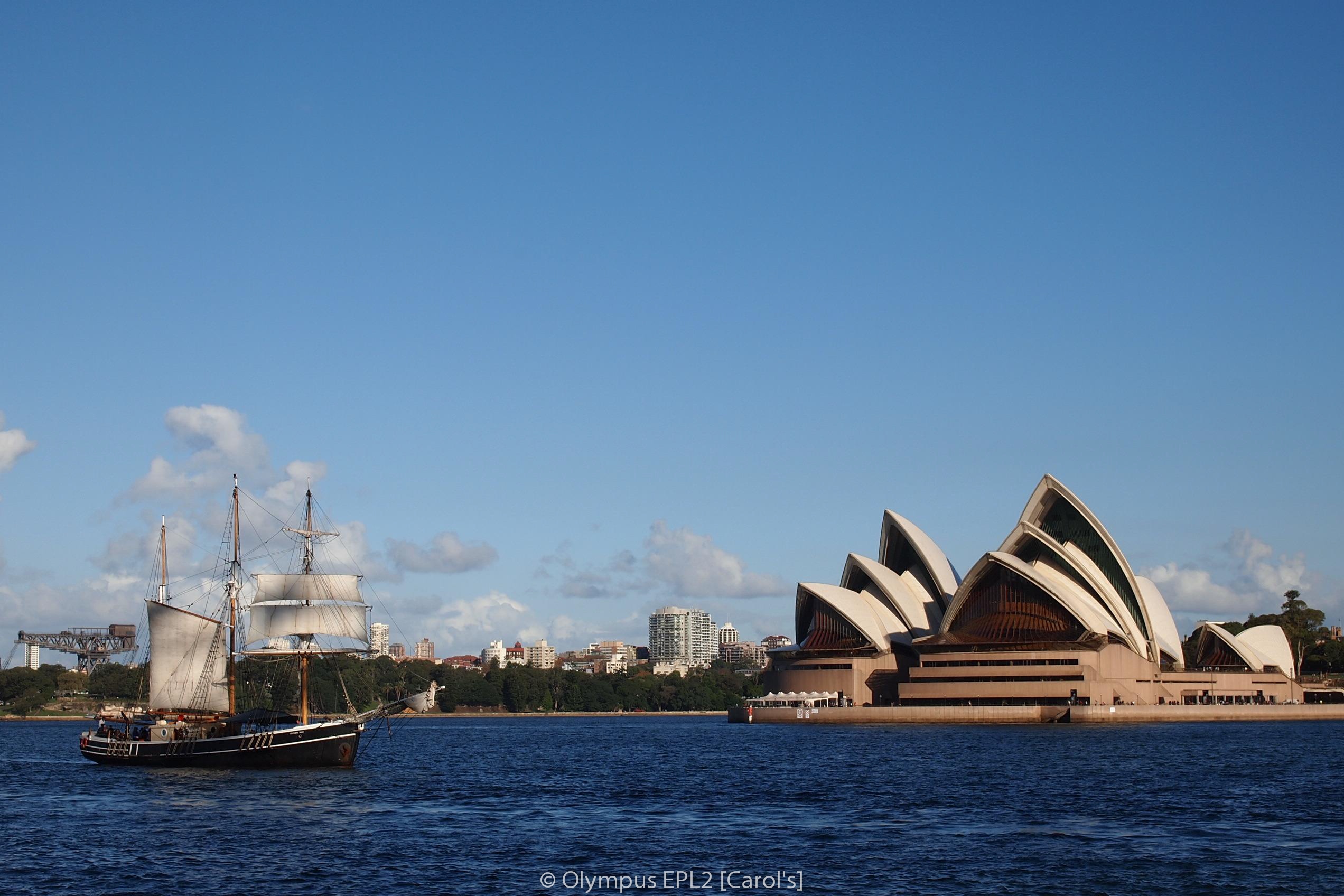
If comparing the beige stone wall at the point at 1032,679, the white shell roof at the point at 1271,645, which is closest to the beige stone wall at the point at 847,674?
the beige stone wall at the point at 1032,679

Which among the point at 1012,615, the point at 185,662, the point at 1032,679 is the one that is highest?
the point at 1012,615

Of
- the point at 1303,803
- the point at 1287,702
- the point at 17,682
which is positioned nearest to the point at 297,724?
the point at 1303,803

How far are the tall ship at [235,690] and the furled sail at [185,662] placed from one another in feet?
0.13

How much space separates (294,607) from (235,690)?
524 cm

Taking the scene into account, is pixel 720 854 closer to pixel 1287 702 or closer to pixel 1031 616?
pixel 1031 616

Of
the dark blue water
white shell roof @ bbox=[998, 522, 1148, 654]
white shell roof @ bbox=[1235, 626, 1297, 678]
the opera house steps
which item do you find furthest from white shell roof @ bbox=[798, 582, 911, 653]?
the dark blue water

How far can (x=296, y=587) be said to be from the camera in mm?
77188

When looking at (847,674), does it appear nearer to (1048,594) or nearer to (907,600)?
(907,600)

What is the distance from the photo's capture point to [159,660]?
75188 millimetres

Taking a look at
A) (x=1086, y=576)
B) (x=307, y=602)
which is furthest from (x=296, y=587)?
(x=1086, y=576)

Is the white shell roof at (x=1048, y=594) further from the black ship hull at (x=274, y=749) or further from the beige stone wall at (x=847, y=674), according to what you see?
the black ship hull at (x=274, y=749)

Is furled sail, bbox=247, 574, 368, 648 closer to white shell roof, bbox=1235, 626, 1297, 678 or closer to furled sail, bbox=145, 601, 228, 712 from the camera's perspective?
furled sail, bbox=145, 601, 228, 712

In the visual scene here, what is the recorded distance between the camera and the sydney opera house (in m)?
117

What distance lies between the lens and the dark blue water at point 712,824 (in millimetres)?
33062
